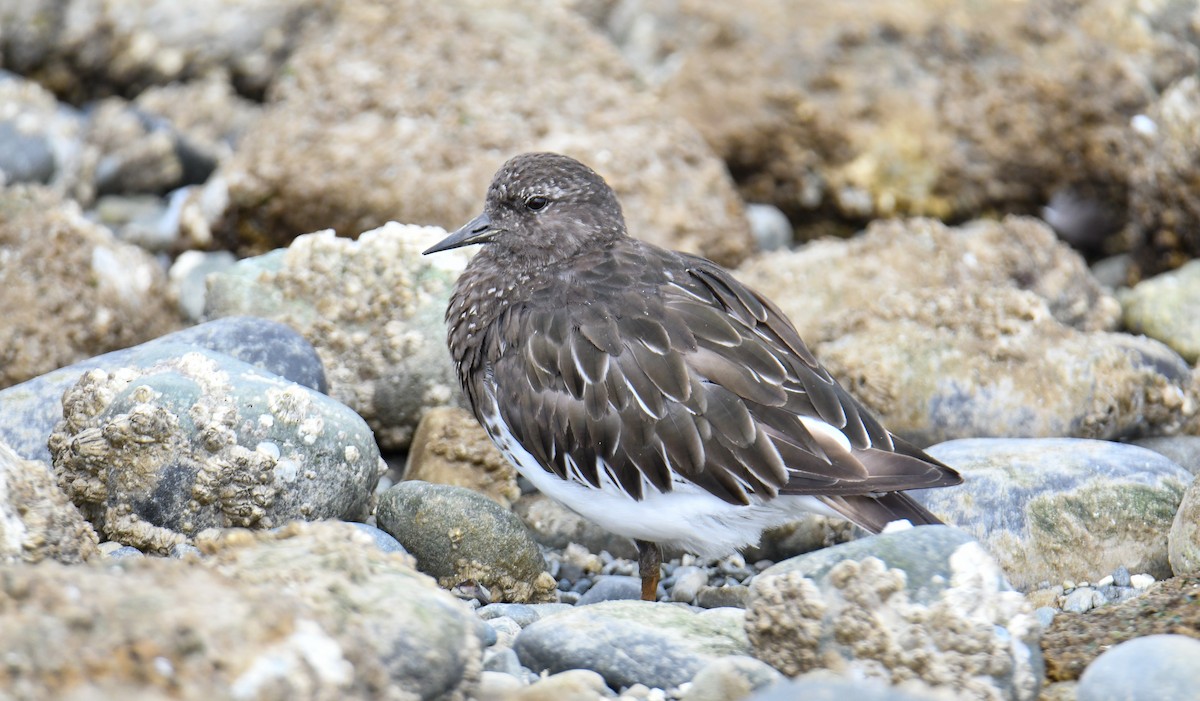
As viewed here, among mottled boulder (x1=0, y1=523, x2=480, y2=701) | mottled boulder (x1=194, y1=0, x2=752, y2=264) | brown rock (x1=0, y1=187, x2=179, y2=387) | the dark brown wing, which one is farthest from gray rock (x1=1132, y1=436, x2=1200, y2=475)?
brown rock (x1=0, y1=187, x2=179, y2=387)

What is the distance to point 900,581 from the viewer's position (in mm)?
3420

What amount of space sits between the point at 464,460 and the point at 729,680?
207cm

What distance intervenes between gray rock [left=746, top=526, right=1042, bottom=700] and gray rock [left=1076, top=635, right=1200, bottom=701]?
0.84 ft

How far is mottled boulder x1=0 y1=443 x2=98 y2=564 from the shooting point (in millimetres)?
3488

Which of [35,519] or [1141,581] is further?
[1141,581]

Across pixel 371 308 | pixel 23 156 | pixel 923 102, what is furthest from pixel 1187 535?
pixel 23 156

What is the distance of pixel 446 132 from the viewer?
7086mm

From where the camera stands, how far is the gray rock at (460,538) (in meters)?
4.50

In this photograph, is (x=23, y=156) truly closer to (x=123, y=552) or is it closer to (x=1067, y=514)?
(x=123, y=552)

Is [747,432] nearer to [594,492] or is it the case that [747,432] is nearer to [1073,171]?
[594,492]

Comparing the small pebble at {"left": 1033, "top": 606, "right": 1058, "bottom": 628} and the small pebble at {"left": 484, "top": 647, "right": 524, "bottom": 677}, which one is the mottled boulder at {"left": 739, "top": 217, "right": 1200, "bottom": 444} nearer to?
the small pebble at {"left": 1033, "top": 606, "right": 1058, "bottom": 628}

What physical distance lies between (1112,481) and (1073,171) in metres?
4.22

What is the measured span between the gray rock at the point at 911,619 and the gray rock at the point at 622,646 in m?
0.24

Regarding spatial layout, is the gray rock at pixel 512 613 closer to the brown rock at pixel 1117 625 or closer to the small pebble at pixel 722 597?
the small pebble at pixel 722 597
